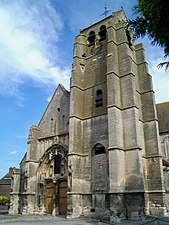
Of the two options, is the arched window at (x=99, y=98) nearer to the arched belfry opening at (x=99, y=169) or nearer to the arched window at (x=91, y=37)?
the arched belfry opening at (x=99, y=169)

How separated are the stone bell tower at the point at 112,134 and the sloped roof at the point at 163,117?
22.6ft

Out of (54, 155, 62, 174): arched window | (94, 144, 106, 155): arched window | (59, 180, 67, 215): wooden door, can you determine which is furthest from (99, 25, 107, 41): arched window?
(59, 180, 67, 215): wooden door

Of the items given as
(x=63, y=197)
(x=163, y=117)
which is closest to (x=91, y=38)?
(x=163, y=117)

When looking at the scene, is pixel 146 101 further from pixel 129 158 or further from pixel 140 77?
pixel 129 158

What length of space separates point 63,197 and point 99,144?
4.94m

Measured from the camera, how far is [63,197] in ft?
59.0

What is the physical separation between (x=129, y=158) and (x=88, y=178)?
3328 millimetres

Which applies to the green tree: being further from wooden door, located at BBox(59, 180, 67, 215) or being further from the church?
wooden door, located at BBox(59, 180, 67, 215)

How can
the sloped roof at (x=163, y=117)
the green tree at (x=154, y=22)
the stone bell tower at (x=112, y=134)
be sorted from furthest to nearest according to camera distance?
the sloped roof at (x=163, y=117)
the stone bell tower at (x=112, y=134)
the green tree at (x=154, y=22)

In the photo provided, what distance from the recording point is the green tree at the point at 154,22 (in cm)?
407

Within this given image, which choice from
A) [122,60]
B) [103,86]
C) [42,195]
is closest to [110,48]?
[122,60]

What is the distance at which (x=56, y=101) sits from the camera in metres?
21.6

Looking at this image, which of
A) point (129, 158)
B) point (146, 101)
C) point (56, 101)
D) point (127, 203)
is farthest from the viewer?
point (56, 101)

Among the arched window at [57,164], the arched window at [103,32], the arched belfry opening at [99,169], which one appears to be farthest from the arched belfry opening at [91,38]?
the arched window at [57,164]
